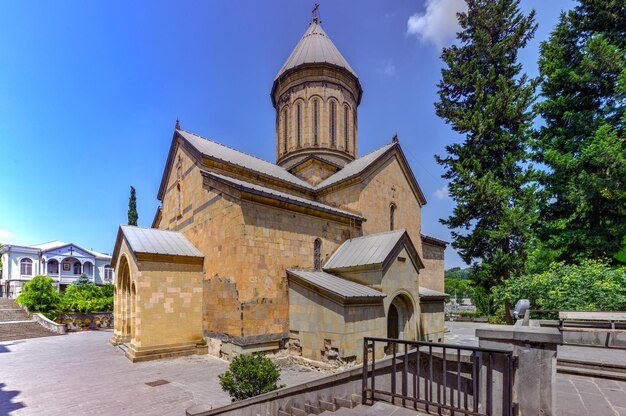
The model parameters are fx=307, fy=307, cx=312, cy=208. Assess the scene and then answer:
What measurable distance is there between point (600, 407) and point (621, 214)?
→ 513 inches

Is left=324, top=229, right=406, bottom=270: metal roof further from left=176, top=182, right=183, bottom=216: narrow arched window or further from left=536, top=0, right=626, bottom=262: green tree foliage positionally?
left=536, top=0, right=626, bottom=262: green tree foliage

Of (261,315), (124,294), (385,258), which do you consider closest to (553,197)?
(385,258)

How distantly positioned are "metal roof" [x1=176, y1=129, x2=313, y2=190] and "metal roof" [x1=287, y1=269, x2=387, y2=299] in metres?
5.25

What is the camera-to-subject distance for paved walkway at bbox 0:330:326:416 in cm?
612

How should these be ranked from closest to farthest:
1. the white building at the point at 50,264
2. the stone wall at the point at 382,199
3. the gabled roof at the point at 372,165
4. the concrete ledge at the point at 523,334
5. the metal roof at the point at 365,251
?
the concrete ledge at the point at 523,334 < the metal roof at the point at 365,251 < the stone wall at the point at 382,199 < the gabled roof at the point at 372,165 < the white building at the point at 50,264

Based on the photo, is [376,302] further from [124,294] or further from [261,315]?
[124,294]

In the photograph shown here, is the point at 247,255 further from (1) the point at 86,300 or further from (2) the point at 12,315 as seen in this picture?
(2) the point at 12,315

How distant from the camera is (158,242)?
37.6 feet

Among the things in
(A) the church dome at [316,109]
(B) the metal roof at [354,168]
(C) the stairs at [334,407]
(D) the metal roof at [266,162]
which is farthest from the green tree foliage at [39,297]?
Answer: (C) the stairs at [334,407]

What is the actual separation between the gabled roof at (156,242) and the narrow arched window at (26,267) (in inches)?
1506

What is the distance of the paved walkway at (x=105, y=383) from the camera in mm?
6121

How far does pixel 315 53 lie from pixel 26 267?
4480cm

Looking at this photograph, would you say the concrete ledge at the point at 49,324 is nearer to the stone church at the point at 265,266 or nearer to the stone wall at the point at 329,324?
the stone church at the point at 265,266

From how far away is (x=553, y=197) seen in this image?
1487 cm
